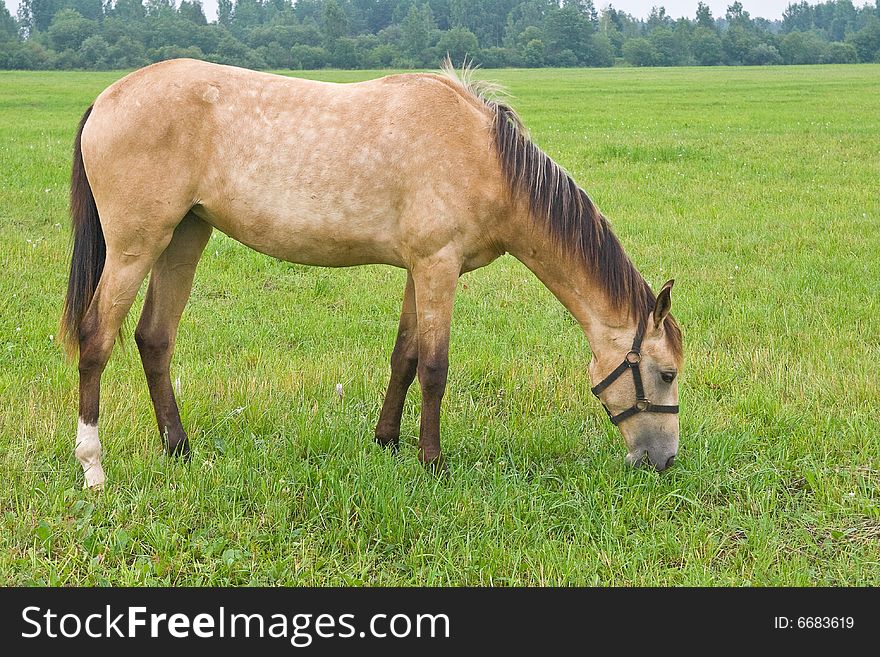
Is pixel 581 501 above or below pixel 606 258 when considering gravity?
below

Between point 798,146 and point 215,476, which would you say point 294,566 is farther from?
point 798,146

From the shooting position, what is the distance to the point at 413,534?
415cm

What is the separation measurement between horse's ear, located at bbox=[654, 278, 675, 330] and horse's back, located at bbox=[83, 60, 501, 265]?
104cm

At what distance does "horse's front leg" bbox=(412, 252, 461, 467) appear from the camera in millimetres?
4570

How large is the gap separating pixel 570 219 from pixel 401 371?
4.66 ft

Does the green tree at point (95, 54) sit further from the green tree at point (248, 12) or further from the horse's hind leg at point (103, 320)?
the horse's hind leg at point (103, 320)

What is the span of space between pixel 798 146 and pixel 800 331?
13113 millimetres

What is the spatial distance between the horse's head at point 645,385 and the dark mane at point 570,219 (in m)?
0.06

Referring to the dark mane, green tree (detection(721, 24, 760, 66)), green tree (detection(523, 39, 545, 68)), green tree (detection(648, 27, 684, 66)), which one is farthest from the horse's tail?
green tree (detection(721, 24, 760, 66))

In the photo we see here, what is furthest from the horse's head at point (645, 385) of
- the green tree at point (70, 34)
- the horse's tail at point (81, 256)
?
the green tree at point (70, 34)

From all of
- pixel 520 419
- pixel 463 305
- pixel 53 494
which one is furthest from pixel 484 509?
pixel 463 305

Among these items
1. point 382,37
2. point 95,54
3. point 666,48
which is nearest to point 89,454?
point 95,54

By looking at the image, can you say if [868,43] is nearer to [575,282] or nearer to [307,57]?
[307,57]

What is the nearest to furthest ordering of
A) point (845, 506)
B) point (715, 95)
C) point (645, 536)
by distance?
1. point (645, 536)
2. point (845, 506)
3. point (715, 95)
